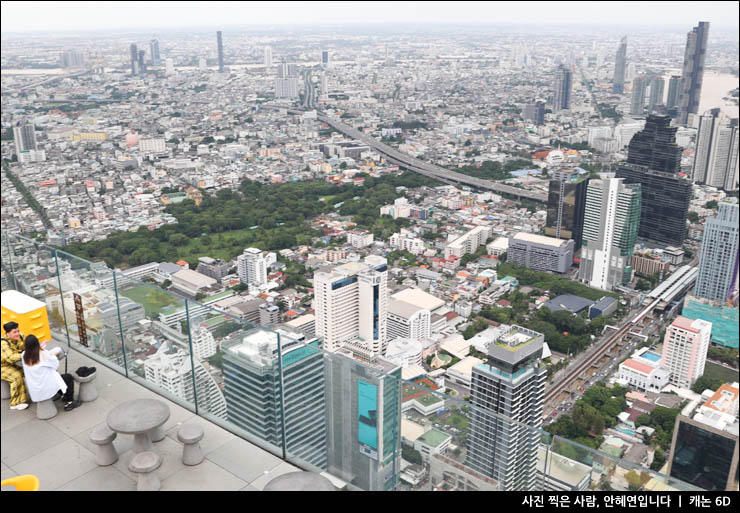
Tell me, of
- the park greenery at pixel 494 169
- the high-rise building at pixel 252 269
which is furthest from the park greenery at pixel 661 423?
the park greenery at pixel 494 169

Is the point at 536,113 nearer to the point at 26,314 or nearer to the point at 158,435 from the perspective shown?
the point at 26,314

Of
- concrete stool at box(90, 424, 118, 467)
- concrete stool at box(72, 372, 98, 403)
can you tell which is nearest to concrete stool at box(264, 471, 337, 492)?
concrete stool at box(90, 424, 118, 467)

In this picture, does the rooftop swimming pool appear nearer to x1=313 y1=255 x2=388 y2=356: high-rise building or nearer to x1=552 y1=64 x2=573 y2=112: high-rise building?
x1=313 y1=255 x2=388 y2=356: high-rise building

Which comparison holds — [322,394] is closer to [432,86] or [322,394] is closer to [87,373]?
[87,373]

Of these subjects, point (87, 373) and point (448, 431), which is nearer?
point (448, 431)

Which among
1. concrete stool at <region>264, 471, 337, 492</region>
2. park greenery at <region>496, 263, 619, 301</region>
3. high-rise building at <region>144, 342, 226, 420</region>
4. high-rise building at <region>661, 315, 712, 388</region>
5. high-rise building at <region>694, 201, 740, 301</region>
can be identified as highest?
concrete stool at <region>264, 471, 337, 492</region>

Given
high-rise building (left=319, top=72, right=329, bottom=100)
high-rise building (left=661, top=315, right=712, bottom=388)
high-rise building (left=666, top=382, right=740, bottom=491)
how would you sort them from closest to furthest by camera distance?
high-rise building (left=666, top=382, right=740, bottom=491), high-rise building (left=661, top=315, right=712, bottom=388), high-rise building (left=319, top=72, right=329, bottom=100)
